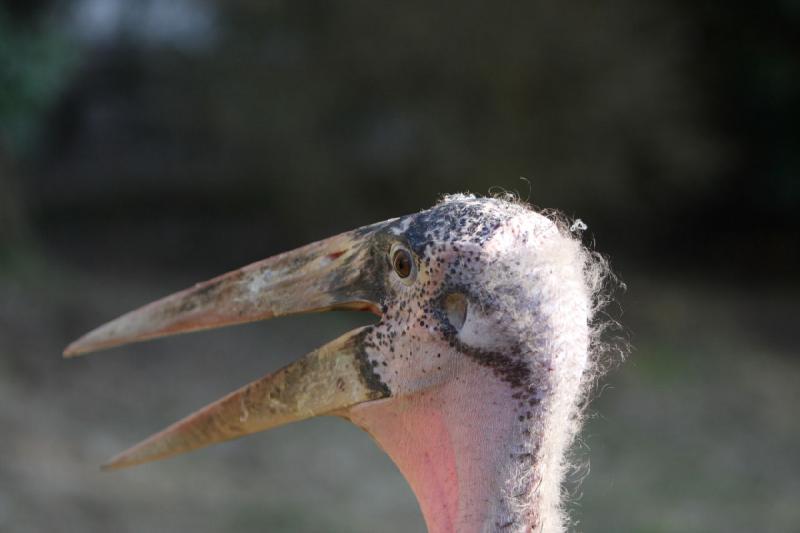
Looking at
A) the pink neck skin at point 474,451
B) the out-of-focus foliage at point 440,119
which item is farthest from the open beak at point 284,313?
the out-of-focus foliage at point 440,119

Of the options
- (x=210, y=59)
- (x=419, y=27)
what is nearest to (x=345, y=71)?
(x=419, y=27)

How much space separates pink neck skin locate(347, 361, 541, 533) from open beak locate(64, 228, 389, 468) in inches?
5.4

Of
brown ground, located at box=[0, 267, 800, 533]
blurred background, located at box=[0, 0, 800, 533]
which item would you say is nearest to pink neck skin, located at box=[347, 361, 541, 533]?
brown ground, located at box=[0, 267, 800, 533]

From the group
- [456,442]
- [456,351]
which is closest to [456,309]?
[456,351]

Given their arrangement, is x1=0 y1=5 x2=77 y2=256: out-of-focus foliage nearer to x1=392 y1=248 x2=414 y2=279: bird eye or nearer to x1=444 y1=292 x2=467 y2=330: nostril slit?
x1=392 y1=248 x2=414 y2=279: bird eye

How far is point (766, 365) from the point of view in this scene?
7.92m

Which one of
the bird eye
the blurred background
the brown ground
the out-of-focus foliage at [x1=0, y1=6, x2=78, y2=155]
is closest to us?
the bird eye

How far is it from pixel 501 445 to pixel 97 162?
996cm

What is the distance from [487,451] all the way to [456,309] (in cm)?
29

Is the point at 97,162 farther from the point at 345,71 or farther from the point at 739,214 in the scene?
the point at 739,214

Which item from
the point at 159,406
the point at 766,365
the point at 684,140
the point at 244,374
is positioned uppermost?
the point at 684,140

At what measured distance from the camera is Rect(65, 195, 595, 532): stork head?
1.94m

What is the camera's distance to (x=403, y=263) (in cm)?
206

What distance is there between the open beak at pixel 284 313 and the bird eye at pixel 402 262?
1.9 inches
